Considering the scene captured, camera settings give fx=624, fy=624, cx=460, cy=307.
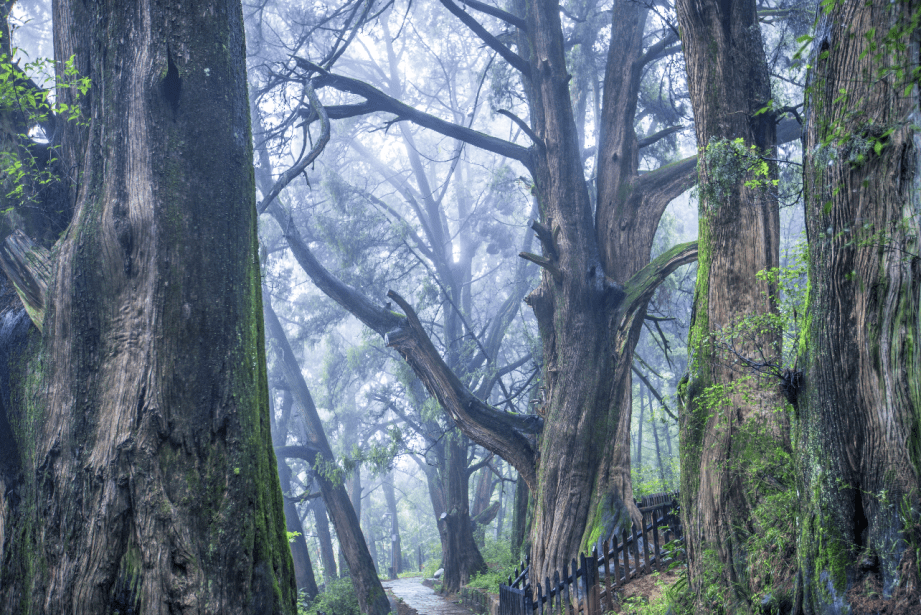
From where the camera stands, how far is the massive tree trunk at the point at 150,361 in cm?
342

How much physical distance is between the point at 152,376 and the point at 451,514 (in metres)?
11.6

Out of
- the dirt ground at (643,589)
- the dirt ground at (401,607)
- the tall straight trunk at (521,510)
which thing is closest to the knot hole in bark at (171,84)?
the dirt ground at (643,589)

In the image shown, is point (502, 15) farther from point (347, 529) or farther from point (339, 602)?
point (339, 602)

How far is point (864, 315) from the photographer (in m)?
2.88

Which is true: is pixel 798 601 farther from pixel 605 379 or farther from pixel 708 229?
pixel 605 379

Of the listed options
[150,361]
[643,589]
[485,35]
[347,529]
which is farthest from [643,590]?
[485,35]

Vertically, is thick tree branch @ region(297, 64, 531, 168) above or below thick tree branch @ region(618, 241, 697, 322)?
above

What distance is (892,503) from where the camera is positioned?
2.73m

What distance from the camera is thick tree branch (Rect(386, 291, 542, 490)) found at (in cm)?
889

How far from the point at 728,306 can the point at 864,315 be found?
7.26ft

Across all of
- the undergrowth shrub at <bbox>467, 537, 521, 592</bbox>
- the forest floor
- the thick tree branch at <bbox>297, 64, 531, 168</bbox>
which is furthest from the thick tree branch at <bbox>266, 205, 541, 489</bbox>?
the thick tree branch at <bbox>297, 64, 531, 168</bbox>

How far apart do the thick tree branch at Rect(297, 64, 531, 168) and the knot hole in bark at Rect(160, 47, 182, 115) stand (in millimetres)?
5313

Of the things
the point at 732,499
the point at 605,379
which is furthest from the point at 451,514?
the point at 732,499

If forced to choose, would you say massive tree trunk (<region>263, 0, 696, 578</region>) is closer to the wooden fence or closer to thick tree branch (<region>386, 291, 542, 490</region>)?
thick tree branch (<region>386, 291, 542, 490</region>)
